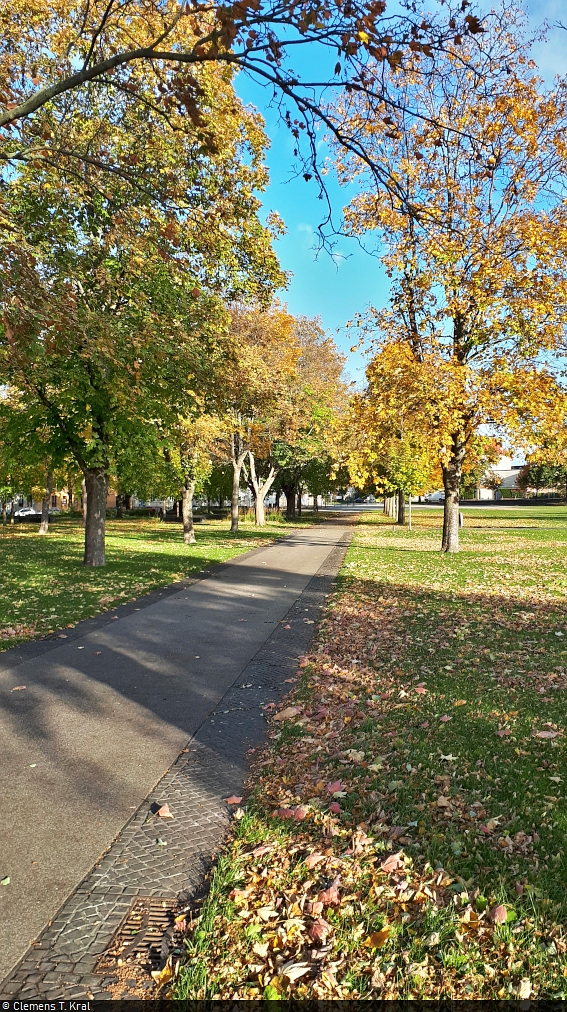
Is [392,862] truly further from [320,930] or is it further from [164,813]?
[164,813]

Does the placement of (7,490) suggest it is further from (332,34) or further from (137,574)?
(332,34)

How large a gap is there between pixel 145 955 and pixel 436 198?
16.5 meters

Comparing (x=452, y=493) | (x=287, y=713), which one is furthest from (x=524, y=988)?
(x=452, y=493)

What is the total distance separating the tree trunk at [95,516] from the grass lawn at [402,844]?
32.3 ft

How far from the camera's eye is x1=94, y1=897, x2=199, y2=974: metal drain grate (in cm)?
240

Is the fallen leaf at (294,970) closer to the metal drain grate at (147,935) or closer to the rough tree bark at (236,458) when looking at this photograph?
the metal drain grate at (147,935)

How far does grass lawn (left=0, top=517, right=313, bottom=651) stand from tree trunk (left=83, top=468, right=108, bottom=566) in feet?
1.36

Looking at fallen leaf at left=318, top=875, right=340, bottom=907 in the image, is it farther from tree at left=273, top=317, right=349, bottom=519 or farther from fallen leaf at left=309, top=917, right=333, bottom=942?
tree at left=273, top=317, right=349, bottom=519

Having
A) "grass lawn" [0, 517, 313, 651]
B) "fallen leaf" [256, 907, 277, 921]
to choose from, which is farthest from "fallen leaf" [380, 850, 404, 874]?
"grass lawn" [0, 517, 313, 651]

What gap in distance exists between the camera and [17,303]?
520 cm

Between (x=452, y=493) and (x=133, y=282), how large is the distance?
10.9 m

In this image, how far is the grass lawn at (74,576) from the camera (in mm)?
8812

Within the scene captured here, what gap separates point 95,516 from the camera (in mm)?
14938

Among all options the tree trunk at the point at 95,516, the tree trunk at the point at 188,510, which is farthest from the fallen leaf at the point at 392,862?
the tree trunk at the point at 188,510
